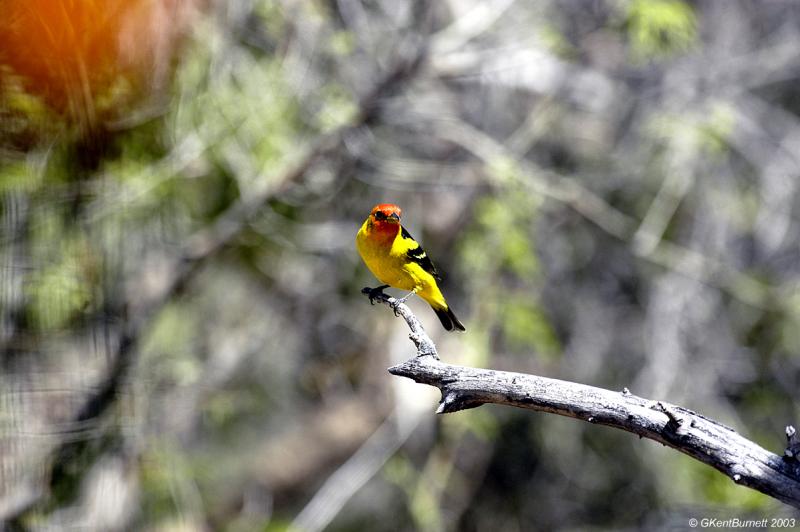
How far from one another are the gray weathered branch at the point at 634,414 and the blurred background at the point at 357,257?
1932mm

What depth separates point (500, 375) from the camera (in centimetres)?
251

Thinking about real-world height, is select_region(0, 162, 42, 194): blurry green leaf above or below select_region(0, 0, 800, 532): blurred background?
below

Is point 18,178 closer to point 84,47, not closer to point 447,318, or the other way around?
point 84,47

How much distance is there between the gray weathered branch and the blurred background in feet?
6.34

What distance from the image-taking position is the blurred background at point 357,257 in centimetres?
415

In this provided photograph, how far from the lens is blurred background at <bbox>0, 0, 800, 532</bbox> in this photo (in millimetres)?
4152

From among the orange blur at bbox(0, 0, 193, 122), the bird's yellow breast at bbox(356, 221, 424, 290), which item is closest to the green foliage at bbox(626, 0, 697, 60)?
the orange blur at bbox(0, 0, 193, 122)

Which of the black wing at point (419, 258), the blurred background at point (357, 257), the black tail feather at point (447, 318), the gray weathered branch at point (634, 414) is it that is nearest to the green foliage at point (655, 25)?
the blurred background at point (357, 257)

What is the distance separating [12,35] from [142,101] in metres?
1.58

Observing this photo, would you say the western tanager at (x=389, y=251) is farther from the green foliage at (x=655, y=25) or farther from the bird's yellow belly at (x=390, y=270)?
the green foliage at (x=655, y=25)

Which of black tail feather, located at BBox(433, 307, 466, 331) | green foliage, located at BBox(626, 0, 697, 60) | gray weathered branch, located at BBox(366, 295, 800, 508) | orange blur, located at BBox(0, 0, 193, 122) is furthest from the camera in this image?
green foliage, located at BBox(626, 0, 697, 60)

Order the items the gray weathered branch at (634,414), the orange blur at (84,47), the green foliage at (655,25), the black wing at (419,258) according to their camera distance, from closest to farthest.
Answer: the gray weathered branch at (634,414) < the orange blur at (84,47) < the black wing at (419,258) < the green foliage at (655,25)

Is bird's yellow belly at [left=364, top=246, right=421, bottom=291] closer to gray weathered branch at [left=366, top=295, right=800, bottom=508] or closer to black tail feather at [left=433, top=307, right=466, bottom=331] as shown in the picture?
black tail feather at [left=433, top=307, right=466, bottom=331]

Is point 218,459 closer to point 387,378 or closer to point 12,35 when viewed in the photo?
point 387,378
